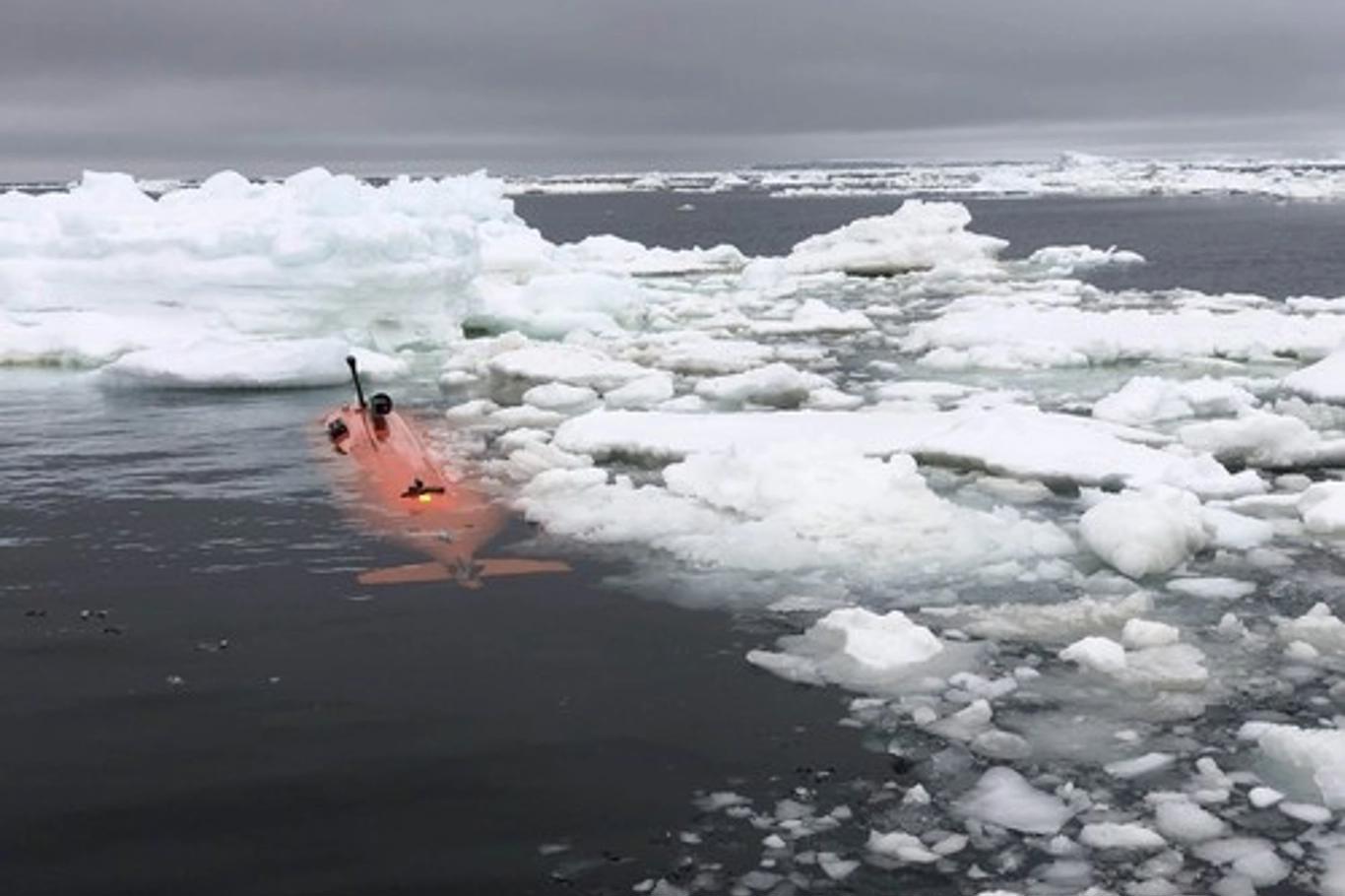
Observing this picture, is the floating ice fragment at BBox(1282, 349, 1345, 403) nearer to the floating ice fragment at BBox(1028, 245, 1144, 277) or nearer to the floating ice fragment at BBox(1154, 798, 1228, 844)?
the floating ice fragment at BBox(1154, 798, 1228, 844)

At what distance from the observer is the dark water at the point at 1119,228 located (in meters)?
43.5

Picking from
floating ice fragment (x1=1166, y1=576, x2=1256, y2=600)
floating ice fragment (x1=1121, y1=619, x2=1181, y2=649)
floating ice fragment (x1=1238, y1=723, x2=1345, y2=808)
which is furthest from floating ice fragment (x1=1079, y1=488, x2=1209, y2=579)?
floating ice fragment (x1=1238, y1=723, x2=1345, y2=808)

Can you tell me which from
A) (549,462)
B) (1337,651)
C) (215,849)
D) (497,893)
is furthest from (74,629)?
(1337,651)

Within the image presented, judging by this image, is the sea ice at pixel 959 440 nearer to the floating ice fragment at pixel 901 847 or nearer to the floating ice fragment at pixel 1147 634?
the floating ice fragment at pixel 1147 634

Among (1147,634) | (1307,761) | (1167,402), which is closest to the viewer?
(1307,761)

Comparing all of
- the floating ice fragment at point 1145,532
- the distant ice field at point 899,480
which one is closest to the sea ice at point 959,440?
the distant ice field at point 899,480

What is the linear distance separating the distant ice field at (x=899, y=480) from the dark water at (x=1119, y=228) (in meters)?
11.1

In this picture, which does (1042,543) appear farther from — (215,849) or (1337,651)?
(215,849)

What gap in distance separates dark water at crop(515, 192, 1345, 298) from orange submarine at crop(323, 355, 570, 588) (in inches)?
1138

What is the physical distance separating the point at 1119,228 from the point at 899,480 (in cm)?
7043

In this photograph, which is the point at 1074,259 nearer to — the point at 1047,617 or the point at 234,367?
the point at 234,367

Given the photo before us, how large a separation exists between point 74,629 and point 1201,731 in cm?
672

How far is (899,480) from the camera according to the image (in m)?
10.8

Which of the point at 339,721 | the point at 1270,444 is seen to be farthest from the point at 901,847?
the point at 1270,444
